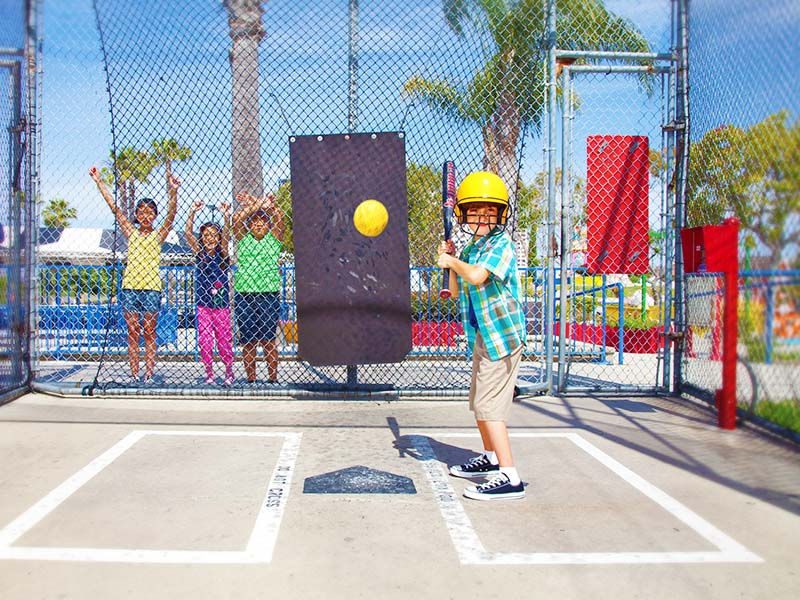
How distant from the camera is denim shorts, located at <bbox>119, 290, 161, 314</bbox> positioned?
7059mm

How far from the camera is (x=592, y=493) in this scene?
4.05 metres

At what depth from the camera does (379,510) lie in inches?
147

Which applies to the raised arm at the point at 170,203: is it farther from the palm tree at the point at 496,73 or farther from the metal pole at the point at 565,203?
the metal pole at the point at 565,203

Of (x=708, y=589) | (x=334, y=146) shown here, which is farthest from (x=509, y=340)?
(x=334, y=146)

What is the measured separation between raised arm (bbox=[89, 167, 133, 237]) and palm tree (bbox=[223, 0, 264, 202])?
1175 millimetres

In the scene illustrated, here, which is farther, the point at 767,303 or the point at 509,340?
the point at 767,303

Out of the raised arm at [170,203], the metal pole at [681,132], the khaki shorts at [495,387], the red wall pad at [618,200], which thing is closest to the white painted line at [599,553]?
the khaki shorts at [495,387]

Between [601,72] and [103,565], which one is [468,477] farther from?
[601,72]

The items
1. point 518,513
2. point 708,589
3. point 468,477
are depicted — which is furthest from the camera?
point 468,477

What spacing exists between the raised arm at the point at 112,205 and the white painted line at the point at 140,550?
302 cm

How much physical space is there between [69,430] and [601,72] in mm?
5483

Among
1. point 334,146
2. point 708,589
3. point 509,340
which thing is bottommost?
point 708,589

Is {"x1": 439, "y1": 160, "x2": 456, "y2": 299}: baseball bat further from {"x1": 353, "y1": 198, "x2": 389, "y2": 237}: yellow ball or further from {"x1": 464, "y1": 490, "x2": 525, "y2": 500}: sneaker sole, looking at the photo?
{"x1": 353, "y1": 198, "x2": 389, "y2": 237}: yellow ball

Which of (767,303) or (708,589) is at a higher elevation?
(767,303)
